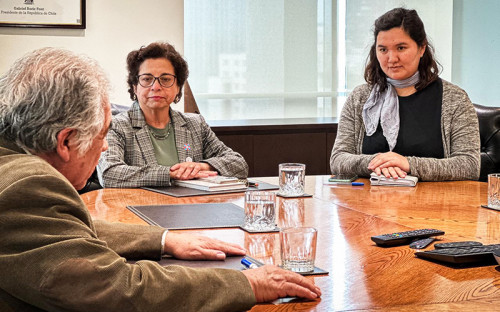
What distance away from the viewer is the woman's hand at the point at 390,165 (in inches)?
117

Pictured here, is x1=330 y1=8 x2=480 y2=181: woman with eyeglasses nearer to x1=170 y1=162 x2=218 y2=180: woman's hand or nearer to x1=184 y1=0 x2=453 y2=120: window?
x1=170 y1=162 x2=218 y2=180: woman's hand

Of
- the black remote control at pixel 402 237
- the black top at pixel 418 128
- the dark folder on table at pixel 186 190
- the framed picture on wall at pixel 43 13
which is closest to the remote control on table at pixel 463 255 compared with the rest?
the black remote control at pixel 402 237

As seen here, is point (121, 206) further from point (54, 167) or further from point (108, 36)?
point (108, 36)

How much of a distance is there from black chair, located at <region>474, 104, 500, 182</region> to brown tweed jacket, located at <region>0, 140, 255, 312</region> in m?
2.77

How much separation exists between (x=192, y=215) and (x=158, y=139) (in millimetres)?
1209

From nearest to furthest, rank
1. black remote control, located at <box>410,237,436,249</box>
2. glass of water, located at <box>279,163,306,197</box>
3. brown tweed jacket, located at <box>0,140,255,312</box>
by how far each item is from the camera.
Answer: brown tweed jacket, located at <box>0,140,255,312</box> → black remote control, located at <box>410,237,436,249</box> → glass of water, located at <box>279,163,306,197</box>

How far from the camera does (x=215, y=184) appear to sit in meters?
2.75

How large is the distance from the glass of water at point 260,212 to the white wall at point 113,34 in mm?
2563

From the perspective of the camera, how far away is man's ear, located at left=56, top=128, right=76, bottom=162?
1.28 metres

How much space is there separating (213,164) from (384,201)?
939 mm

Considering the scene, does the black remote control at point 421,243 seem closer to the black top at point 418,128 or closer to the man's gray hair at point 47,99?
the man's gray hair at point 47,99

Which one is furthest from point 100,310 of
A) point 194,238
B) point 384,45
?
point 384,45

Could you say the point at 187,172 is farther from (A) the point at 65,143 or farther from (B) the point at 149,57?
(A) the point at 65,143

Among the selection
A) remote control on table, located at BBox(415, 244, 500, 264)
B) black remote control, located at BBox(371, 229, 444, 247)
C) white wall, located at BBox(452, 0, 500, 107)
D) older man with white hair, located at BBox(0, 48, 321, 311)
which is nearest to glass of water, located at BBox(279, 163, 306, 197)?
black remote control, located at BBox(371, 229, 444, 247)
